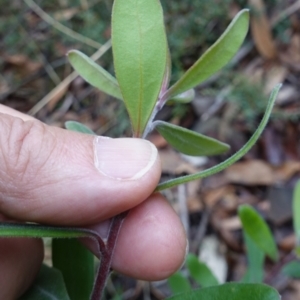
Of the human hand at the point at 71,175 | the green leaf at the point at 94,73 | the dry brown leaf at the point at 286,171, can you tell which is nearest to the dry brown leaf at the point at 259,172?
the dry brown leaf at the point at 286,171

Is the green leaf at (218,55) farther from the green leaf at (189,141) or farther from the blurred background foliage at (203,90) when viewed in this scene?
the blurred background foliage at (203,90)

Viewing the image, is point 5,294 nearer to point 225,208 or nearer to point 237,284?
point 237,284

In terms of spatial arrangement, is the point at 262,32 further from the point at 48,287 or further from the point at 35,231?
the point at 35,231

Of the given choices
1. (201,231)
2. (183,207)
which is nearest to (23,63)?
(183,207)

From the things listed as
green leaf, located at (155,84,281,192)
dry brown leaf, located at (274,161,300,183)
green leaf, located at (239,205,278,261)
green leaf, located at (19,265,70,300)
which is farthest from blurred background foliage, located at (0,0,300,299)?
green leaf, located at (155,84,281,192)

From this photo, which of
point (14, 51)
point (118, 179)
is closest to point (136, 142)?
point (118, 179)
